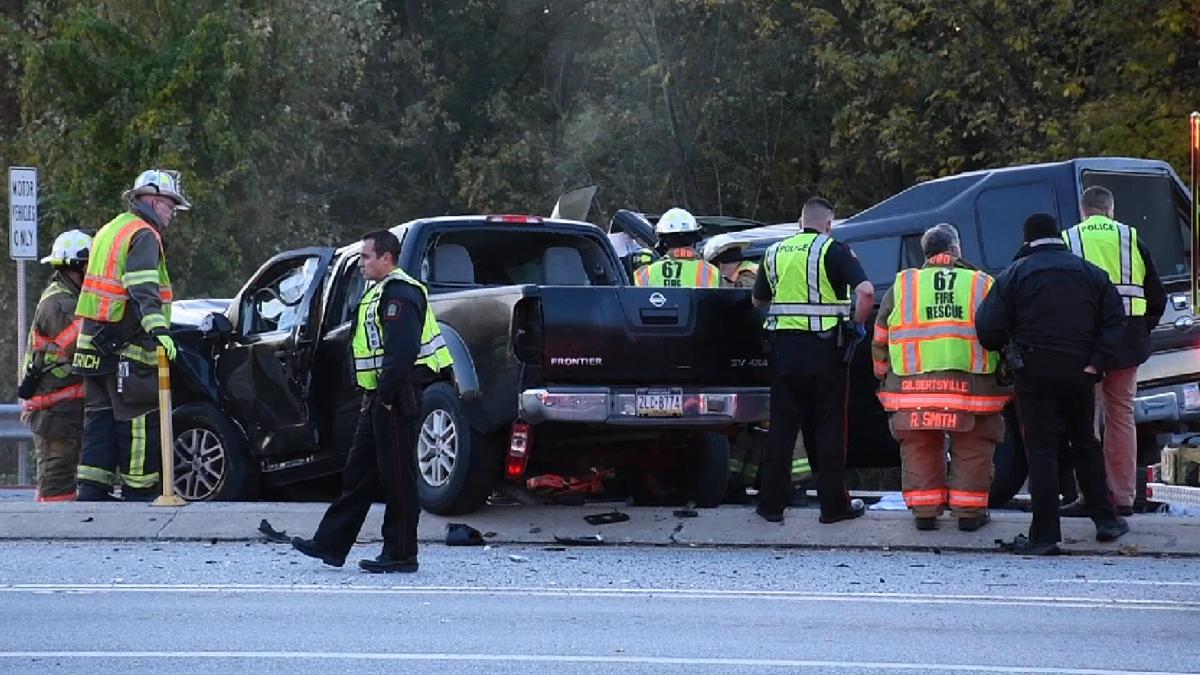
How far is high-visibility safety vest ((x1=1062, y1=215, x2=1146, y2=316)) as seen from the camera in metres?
A: 12.1

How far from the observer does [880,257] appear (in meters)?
15.1

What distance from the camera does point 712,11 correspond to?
1140 inches

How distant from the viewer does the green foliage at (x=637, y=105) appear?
24.0m

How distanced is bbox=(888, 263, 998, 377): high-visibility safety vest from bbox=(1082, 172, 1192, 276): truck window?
3.05 metres

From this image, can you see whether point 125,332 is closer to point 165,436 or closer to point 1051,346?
point 165,436

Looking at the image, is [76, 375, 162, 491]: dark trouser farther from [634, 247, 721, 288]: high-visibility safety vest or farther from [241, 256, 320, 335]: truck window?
[634, 247, 721, 288]: high-visibility safety vest

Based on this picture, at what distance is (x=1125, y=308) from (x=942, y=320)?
1078mm

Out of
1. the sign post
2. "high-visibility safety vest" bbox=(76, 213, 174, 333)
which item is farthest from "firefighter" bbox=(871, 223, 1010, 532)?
the sign post

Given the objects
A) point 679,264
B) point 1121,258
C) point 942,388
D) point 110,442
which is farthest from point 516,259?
Answer: point 1121,258

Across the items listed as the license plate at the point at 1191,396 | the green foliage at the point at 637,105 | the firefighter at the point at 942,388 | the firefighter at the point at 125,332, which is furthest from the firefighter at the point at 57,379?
the green foliage at the point at 637,105

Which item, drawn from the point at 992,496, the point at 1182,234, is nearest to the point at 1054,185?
the point at 1182,234

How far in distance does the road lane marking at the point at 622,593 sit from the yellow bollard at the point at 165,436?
285cm

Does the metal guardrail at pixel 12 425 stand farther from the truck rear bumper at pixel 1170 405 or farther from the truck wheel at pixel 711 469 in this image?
the truck rear bumper at pixel 1170 405

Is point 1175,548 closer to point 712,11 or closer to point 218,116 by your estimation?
point 218,116
